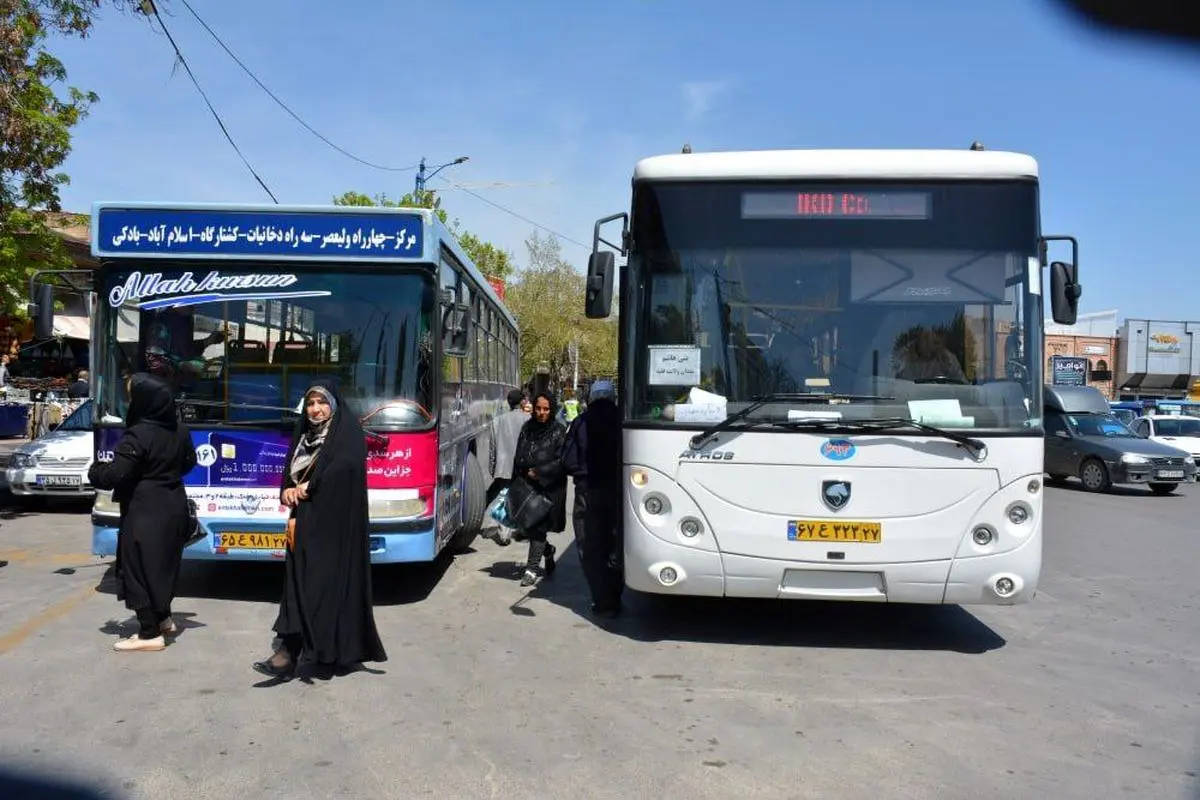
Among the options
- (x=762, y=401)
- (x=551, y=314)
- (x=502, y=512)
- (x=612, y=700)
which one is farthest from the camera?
(x=551, y=314)

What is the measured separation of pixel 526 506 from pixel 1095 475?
15.7m

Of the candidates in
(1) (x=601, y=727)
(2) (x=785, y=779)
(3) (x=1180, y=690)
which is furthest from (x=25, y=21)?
(3) (x=1180, y=690)

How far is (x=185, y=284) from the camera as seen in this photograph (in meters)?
7.84

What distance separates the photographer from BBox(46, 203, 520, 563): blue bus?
7715mm

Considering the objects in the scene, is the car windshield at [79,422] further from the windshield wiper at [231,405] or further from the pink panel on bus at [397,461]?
the pink panel on bus at [397,461]

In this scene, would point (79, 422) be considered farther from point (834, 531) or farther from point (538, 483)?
point (834, 531)

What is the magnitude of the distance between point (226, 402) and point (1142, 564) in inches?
374

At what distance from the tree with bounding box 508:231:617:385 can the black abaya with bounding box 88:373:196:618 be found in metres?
41.9

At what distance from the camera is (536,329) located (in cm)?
4859

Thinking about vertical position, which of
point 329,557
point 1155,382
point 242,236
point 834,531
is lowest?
point 329,557

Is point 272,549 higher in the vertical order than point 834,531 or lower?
lower

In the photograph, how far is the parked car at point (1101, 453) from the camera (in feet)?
64.9

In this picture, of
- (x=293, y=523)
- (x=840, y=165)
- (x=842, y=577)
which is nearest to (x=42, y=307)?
(x=293, y=523)

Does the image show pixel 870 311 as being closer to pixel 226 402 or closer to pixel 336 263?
pixel 336 263
